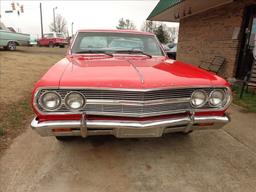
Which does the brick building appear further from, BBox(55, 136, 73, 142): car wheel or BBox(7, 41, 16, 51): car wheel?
BBox(7, 41, 16, 51): car wheel

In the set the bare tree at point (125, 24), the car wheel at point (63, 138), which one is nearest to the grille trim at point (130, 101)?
the car wheel at point (63, 138)

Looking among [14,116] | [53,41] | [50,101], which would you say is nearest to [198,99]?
[50,101]

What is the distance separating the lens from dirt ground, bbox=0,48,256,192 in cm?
236

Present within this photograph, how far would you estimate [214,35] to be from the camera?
8.54 m

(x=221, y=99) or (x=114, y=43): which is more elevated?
(x=114, y=43)

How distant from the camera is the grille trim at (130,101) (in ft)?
7.30

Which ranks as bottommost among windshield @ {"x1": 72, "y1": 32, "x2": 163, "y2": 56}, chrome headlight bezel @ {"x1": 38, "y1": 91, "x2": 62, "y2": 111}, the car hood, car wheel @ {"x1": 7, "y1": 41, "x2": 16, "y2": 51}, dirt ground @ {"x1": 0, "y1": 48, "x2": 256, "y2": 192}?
dirt ground @ {"x1": 0, "y1": 48, "x2": 256, "y2": 192}

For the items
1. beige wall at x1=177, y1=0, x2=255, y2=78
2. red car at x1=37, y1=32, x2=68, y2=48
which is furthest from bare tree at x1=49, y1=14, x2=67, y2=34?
beige wall at x1=177, y1=0, x2=255, y2=78

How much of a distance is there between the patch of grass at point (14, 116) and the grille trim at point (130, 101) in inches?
69.5

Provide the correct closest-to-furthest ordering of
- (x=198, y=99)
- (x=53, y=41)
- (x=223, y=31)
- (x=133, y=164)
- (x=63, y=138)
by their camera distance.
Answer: (x=198, y=99), (x=133, y=164), (x=63, y=138), (x=223, y=31), (x=53, y=41)

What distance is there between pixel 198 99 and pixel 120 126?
2.95 ft

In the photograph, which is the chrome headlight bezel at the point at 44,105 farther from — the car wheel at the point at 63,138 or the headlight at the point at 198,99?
the headlight at the point at 198,99

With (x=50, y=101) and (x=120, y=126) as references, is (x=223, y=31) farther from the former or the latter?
(x=50, y=101)

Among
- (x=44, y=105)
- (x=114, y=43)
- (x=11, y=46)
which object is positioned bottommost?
(x=11, y=46)
